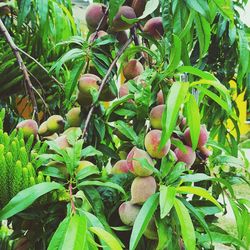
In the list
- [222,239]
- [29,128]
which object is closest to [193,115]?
[222,239]

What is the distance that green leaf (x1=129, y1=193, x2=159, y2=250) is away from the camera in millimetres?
386

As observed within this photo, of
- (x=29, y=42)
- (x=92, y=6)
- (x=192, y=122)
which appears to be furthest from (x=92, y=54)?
(x=29, y=42)

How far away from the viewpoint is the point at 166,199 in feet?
1.31

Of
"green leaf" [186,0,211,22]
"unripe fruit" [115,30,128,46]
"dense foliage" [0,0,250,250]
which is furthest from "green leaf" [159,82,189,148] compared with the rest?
"unripe fruit" [115,30,128,46]

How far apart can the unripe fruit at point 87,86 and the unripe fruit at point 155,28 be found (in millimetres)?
108

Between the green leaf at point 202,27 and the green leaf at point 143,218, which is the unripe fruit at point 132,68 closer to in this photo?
the green leaf at point 202,27

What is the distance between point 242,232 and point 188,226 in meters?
0.17

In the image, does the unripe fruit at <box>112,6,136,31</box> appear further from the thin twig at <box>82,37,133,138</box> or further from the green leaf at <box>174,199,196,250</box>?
the green leaf at <box>174,199,196,250</box>

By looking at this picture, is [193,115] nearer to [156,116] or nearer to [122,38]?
[156,116]

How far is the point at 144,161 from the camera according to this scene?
452mm

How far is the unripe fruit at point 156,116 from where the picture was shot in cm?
49

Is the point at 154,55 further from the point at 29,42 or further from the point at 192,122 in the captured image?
the point at 29,42

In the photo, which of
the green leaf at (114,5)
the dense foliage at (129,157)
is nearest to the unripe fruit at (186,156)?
the dense foliage at (129,157)

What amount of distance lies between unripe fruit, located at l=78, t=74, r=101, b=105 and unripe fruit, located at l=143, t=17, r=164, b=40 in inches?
4.2
